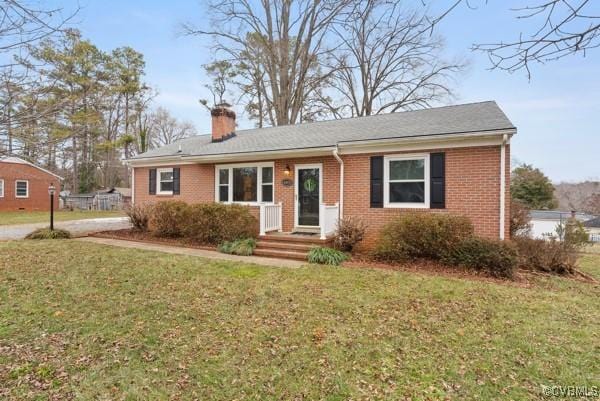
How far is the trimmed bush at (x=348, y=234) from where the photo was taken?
27.4 ft

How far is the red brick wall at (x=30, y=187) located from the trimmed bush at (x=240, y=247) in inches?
826

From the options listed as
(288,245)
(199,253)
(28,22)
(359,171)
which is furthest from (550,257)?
(28,22)

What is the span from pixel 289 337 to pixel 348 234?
490cm

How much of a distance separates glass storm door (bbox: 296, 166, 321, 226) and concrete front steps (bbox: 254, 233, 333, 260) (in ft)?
3.26

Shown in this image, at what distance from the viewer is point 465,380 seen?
292 cm

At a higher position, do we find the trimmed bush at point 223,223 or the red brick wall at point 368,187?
the red brick wall at point 368,187

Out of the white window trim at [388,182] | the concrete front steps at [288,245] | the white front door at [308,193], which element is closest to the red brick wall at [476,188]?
the white window trim at [388,182]

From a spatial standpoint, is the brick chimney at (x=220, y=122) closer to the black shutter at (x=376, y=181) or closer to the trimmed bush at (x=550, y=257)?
the black shutter at (x=376, y=181)

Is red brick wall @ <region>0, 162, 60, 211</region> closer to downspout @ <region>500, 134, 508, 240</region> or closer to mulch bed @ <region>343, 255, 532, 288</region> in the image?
mulch bed @ <region>343, 255, 532, 288</region>

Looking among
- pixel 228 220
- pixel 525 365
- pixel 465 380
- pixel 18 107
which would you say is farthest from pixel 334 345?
pixel 228 220

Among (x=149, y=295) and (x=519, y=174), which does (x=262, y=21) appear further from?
(x=519, y=174)

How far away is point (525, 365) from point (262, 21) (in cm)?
2383

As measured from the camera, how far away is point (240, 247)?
28.5 ft

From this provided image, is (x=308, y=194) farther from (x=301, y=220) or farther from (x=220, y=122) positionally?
(x=220, y=122)
